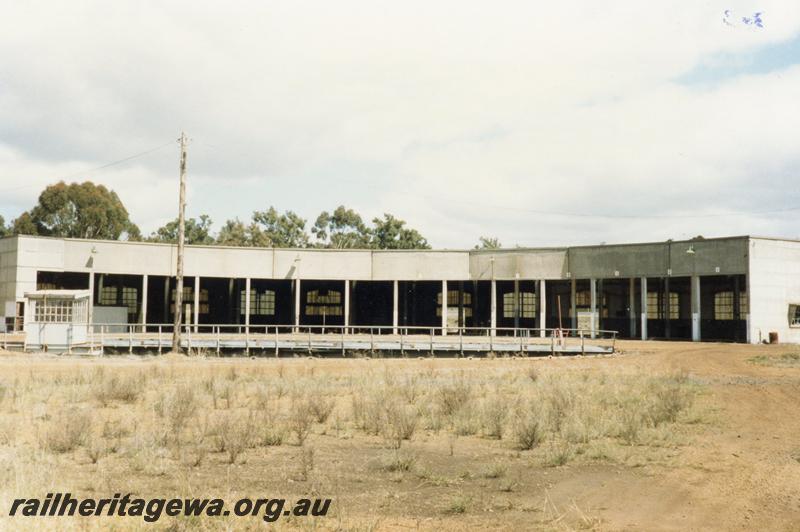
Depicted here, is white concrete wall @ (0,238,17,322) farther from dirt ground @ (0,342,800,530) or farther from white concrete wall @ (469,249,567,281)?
dirt ground @ (0,342,800,530)

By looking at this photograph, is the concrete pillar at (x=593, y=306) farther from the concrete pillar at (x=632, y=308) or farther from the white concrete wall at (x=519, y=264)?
the concrete pillar at (x=632, y=308)

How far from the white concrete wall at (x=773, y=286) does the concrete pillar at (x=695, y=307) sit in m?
3.17

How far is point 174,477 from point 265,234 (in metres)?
86.1

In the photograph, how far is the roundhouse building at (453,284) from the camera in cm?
4328

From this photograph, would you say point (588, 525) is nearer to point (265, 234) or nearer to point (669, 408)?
point (669, 408)

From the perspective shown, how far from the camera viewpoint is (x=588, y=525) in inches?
307

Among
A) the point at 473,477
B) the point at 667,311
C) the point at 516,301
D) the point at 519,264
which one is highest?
the point at 519,264

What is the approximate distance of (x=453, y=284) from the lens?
2234 inches

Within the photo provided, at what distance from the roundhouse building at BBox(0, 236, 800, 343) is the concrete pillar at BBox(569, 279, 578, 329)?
0.15 metres

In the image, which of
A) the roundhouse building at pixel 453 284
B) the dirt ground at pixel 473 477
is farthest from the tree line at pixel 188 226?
the dirt ground at pixel 473 477

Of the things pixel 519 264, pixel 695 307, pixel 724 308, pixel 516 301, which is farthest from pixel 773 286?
pixel 516 301

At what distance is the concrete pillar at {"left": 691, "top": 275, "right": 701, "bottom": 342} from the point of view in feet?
145

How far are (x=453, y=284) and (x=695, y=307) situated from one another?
1913 cm

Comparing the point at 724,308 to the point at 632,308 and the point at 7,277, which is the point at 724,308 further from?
the point at 7,277
